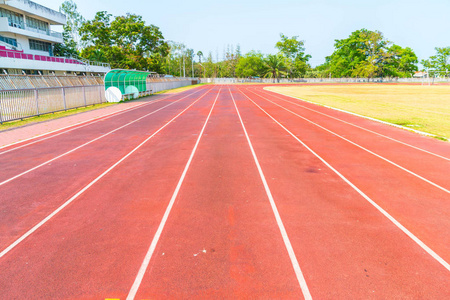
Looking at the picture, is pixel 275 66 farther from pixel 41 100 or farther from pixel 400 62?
pixel 41 100

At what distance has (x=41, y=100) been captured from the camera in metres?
17.9

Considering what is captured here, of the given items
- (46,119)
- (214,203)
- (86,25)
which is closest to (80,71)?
(86,25)

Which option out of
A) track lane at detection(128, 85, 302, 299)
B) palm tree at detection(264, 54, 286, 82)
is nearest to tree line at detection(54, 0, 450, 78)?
palm tree at detection(264, 54, 286, 82)

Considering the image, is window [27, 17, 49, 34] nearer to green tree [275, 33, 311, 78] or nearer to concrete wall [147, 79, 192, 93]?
concrete wall [147, 79, 192, 93]

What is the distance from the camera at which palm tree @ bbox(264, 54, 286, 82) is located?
10575 centimetres

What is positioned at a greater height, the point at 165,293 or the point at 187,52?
the point at 187,52

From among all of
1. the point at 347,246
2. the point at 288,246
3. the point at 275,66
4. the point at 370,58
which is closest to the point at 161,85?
the point at 288,246

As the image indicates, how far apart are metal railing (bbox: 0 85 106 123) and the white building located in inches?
615

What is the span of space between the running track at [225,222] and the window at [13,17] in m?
39.2

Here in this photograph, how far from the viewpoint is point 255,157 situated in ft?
30.6

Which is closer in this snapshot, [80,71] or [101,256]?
[101,256]

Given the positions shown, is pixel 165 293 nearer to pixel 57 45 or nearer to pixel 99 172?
pixel 99 172

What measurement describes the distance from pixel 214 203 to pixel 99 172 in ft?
12.1

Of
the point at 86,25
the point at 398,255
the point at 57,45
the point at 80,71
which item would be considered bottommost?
the point at 398,255
